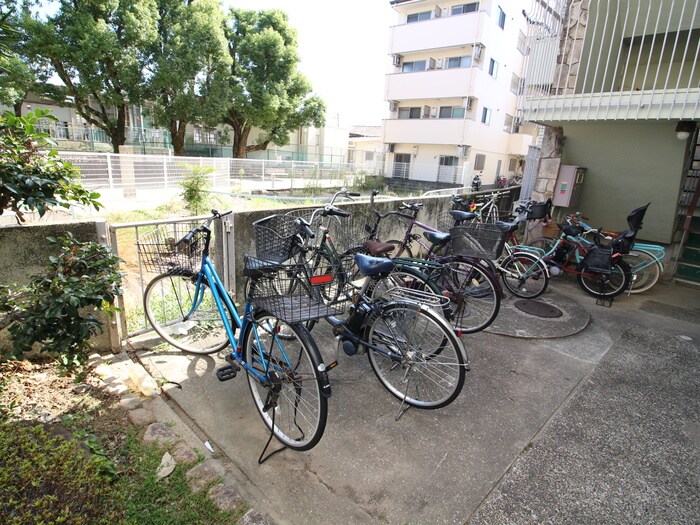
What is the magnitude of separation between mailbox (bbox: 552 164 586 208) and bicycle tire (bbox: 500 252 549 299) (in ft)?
6.21

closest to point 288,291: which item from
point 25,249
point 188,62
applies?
point 25,249

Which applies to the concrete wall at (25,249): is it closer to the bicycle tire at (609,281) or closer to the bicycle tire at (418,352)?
the bicycle tire at (418,352)

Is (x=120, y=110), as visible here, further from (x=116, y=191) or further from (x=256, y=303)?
(x=256, y=303)

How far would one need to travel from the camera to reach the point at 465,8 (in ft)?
74.1

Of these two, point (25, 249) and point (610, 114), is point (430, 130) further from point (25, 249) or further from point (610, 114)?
point (25, 249)

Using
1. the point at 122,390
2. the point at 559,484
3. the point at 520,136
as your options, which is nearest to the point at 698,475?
the point at 559,484

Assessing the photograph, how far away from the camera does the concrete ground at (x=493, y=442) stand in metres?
2.00

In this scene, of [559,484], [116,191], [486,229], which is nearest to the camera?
[559,484]

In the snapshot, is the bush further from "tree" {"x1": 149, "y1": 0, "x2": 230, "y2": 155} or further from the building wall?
"tree" {"x1": 149, "y1": 0, "x2": 230, "y2": 155}

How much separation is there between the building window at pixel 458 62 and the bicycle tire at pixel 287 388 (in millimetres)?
24542

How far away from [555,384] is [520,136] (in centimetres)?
2912

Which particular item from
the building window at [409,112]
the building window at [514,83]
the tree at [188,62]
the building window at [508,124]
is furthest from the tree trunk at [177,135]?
the building window at [514,83]

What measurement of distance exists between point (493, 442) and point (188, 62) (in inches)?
756

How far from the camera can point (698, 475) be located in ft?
7.46
